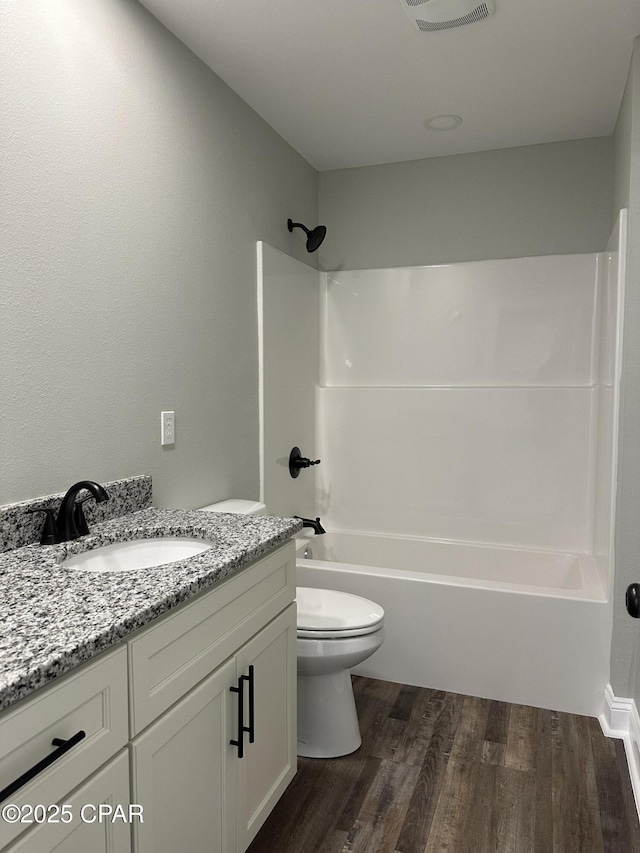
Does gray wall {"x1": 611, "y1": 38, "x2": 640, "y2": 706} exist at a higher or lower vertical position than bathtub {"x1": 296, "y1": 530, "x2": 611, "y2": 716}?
higher

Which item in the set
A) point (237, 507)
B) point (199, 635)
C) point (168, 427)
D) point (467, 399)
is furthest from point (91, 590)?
point (467, 399)

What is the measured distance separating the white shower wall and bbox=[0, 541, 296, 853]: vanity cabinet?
1722 millimetres

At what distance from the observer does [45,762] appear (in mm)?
881

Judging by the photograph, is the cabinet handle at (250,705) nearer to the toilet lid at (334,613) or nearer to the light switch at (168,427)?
the toilet lid at (334,613)

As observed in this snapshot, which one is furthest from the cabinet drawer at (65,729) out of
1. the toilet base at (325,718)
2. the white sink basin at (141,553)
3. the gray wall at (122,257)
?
the toilet base at (325,718)

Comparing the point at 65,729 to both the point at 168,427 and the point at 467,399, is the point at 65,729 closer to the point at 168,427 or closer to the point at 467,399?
the point at 168,427

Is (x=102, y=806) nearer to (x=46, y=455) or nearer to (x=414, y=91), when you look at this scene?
(x=46, y=455)

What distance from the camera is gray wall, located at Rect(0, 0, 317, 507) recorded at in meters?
1.54

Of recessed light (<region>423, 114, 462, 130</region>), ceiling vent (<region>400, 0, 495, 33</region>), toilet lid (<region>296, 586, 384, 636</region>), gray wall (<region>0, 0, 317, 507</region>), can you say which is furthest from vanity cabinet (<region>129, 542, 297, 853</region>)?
recessed light (<region>423, 114, 462, 130</region>)

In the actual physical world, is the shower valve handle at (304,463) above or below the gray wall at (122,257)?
below

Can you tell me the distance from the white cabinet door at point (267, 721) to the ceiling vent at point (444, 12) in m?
1.86

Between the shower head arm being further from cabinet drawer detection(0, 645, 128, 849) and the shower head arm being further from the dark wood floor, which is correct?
cabinet drawer detection(0, 645, 128, 849)

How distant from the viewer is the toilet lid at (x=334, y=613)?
2.08m

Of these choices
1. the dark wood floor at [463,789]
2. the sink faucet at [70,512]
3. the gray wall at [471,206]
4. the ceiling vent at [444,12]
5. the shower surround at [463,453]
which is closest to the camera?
the sink faucet at [70,512]
